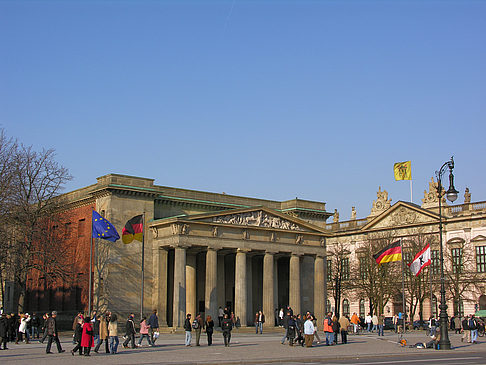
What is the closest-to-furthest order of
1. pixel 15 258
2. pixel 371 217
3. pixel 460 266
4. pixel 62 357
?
pixel 62 357 < pixel 15 258 < pixel 460 266 < pixel 371 217

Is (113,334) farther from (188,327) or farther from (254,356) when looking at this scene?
(254,356)

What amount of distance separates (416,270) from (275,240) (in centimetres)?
1971

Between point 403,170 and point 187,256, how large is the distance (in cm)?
4909

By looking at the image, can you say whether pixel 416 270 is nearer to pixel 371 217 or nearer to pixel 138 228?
pixel 138 228

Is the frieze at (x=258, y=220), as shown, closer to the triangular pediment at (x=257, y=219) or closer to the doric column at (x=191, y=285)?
the triangular pediment at (x=257, y=219)

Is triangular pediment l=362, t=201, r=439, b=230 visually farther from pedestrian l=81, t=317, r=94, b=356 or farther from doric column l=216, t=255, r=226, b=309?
pedestrian l=81, t=317, r=94, b=356

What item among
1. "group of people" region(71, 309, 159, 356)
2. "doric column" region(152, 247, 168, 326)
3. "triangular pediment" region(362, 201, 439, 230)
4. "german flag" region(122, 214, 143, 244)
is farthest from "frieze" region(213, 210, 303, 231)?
"triangular pediment" region(362, 201, 439, 230)

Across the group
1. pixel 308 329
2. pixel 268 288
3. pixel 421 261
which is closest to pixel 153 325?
pixel 308 329

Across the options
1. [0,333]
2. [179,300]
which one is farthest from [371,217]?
[0,333]

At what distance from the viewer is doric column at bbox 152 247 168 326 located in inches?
2361

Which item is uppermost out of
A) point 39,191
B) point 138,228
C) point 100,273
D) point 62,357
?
point 39,191

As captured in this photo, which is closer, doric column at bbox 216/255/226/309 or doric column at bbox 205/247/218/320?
doric column at bbox 205/247/218/320

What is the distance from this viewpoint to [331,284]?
9512cm

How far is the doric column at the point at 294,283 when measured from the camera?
216 ft
